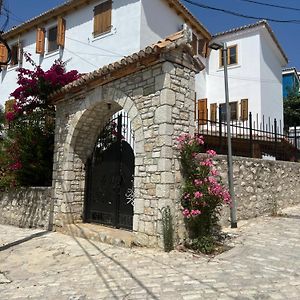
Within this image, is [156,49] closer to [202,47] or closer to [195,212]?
[195,212]

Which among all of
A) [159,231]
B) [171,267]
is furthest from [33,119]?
[171,267]

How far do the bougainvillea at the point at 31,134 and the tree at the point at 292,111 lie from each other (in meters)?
16.1

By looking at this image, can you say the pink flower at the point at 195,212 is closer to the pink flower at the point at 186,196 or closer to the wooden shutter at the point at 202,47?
the pink flower at the point at 186,196

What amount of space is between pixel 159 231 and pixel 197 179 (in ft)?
3.87

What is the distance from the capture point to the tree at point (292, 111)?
22.6 meters

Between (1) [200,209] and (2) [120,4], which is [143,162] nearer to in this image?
(1) [200,209]

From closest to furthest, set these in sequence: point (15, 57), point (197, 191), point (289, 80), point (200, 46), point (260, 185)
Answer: point (197, 191) → point (260, 185) → point (200, 46) → point (15, 57) → point (289, 80)

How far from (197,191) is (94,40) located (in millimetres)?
10227

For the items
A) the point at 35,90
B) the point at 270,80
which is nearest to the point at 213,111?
the point at 270,80

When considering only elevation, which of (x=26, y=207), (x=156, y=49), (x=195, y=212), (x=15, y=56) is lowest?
(x=26, y=207)

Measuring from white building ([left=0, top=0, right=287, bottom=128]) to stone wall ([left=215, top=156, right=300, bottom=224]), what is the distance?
402 cm

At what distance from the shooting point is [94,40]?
1427 cm

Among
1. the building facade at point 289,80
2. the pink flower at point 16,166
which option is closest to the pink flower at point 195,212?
the pink flower at point 16,166

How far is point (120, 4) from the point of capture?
13391 millimetres
